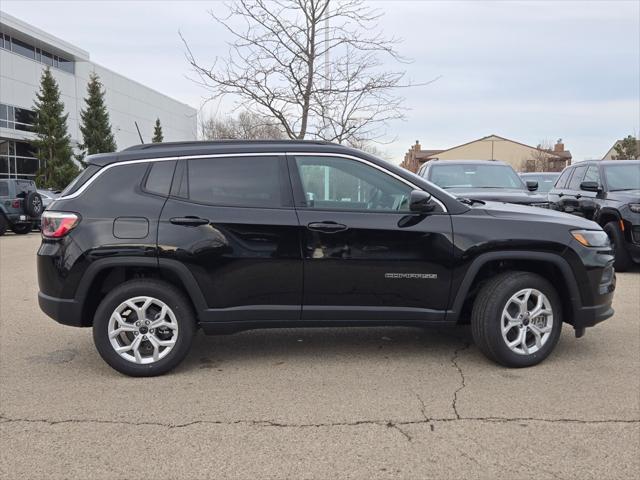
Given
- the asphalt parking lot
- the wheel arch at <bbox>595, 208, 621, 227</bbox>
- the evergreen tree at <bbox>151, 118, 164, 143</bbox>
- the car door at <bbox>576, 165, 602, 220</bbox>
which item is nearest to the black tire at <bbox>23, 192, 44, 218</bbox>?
the asphalt parking lot

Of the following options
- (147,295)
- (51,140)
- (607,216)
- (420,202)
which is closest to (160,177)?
(147,295)

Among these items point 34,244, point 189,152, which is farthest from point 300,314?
point 34,244

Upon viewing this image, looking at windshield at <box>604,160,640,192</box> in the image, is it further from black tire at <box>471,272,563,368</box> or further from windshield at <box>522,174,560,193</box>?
windshield at <box>522,174,560,193</box>

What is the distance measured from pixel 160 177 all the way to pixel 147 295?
0.93 meters

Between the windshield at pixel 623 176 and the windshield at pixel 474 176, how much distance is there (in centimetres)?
152

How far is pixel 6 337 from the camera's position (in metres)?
5.60

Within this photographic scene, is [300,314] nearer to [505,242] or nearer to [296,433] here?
[296,433]

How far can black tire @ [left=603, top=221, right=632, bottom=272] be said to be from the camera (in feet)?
29.4

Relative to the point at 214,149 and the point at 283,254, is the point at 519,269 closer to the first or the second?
→ the point at 283,254

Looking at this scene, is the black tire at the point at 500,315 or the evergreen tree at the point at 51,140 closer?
the black tire at the point at 500,315

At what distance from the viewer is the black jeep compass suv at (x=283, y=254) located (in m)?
4.35

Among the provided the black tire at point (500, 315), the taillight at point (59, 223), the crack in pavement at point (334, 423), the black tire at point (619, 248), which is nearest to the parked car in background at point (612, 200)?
the black tire at point (619, 248)

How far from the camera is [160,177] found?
449 centimetres

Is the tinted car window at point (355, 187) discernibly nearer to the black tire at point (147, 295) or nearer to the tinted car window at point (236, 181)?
the tinted car window at point (236, 181)
